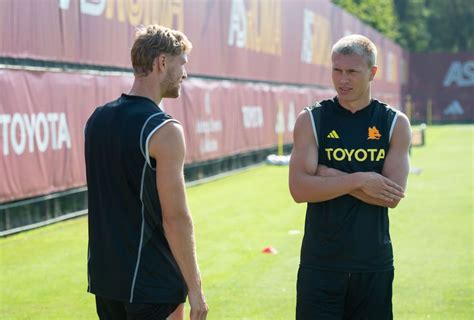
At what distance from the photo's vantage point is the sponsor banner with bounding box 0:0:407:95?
503 inches

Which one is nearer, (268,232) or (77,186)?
(268,232)

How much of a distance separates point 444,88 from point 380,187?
61582mm

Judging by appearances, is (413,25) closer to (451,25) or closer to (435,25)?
(435,25)

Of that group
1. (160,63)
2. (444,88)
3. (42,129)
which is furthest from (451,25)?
(160,63)

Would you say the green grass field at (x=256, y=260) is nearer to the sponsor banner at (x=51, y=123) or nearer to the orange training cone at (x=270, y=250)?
the orange training cone at (x=270, y=250)

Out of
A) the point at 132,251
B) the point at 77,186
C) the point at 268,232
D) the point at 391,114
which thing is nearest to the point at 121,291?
the point at 132,251

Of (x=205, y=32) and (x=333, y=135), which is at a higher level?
(x=205, y=32)

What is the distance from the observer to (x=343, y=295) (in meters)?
4.31

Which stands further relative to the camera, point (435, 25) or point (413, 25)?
point (435, 25)

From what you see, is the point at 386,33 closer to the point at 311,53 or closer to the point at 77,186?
the point at 311,53

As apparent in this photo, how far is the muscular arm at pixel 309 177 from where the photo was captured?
4.25 metres

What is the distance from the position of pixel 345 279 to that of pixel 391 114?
825 millimetres

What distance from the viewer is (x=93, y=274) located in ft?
12.6

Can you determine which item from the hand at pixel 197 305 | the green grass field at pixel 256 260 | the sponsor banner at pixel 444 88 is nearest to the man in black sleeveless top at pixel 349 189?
the hand at pixel 197 305
